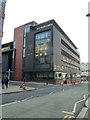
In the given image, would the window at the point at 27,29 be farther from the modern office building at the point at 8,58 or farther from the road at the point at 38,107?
the road at the point at 38,107

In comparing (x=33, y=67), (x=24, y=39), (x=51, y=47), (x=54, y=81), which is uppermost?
(x=24, y=39)

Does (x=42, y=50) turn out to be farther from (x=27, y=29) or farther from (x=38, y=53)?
(x=27, y=29)

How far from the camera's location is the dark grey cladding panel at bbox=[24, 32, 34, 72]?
65.3m

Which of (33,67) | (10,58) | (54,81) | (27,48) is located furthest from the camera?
(10,58)

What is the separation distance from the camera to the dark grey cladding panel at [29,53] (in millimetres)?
65306

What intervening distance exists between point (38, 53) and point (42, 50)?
212 centimetres

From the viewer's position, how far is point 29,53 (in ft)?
220

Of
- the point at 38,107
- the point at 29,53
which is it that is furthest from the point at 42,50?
the point at 38,107

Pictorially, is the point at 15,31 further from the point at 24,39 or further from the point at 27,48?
the point at 27,48

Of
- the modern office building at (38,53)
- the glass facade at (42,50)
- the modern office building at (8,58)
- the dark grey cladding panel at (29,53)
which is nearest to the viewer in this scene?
the modern office building at (38,53)

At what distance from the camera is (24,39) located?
71.6 metres

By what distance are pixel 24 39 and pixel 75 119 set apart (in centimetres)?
6539

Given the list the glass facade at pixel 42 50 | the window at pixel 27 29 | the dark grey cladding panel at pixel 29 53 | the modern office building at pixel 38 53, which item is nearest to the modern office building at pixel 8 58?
the modern office building at pixel 38 53

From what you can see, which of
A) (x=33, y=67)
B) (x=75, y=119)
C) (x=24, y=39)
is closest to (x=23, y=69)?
(x=33, y=67)
